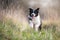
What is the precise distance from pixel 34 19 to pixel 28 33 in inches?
5.7

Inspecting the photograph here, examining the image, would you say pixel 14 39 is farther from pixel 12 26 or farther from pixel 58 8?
pixel 58 8

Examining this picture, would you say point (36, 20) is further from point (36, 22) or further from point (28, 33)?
point (28, 33)

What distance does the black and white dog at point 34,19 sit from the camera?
3.51 meters

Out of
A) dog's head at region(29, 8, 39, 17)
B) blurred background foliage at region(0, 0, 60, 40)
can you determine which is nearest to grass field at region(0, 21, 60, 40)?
blurred background foliage at region(0, 0, 60, 40)

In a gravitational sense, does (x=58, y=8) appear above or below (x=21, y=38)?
above

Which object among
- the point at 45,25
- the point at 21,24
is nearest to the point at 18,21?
the point at 21,24

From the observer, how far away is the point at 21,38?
137 inches

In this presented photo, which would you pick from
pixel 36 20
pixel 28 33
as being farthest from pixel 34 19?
pixel 28 33

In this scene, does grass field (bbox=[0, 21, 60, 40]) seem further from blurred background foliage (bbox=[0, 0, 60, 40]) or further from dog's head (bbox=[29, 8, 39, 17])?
dog's head (bbox=[29, 8, 39, 17])

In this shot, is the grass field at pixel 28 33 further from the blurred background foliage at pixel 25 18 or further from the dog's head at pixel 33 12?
the dog's head at pixel 33 12

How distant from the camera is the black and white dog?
3.51 metres

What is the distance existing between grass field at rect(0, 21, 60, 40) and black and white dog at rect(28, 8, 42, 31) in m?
0.05

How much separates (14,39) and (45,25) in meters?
0.33

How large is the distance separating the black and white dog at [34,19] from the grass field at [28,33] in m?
0.05
